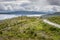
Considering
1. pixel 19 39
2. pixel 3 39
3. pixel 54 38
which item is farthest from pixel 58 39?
pixel 3 39

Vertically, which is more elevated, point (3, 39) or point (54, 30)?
point (3, 39)

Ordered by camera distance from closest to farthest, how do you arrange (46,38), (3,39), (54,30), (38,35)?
(3,39) < (46,38) < (38,35) < (54,30)

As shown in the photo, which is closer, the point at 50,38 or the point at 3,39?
the point at 3,39

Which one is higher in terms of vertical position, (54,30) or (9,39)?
(9,39)

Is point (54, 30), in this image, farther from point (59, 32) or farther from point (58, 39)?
point (58, 39)

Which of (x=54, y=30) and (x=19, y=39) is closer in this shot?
(x=19, y=39)

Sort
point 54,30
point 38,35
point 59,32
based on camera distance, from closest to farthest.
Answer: point 38,35, point 59,32, point 54,30

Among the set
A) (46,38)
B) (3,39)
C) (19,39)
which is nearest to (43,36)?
(46,38)

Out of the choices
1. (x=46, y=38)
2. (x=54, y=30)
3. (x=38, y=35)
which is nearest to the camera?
(x=46, y=38)

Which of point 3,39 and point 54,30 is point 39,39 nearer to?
point 3,39
